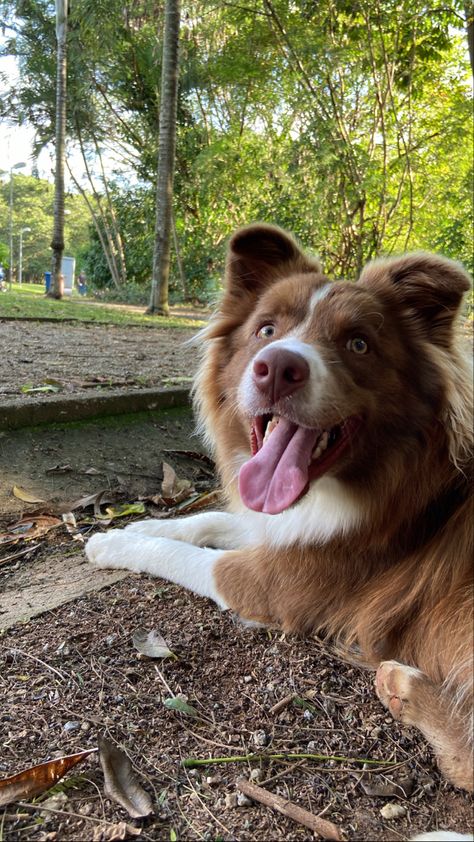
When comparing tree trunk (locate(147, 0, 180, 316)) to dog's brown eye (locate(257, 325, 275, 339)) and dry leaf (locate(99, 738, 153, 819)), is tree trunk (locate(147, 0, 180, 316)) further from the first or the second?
dry leaf (locate(99, 738, 153, 819))

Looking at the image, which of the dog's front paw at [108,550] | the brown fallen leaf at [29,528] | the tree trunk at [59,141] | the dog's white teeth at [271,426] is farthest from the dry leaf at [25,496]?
the tree trunk at [59,141]

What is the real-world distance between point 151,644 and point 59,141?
1887cm

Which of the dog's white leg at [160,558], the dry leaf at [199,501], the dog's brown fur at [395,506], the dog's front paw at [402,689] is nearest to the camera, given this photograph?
the dog's front paw at [402,689]

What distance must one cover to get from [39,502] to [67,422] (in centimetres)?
88

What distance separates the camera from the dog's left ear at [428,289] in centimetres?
278

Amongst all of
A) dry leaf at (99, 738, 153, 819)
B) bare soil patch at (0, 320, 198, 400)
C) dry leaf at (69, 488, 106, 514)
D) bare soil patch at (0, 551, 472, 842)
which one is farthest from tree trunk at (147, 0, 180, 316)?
dry leaf at (99, 738, 153, 819)

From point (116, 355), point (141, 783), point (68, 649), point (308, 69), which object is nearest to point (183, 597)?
point (68, 649)

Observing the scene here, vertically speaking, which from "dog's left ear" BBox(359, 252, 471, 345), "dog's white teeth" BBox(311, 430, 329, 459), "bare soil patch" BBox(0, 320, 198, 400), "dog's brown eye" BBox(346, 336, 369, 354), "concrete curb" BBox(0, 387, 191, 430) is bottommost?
"concrete curb" BBox(0, 387, 191, 430)

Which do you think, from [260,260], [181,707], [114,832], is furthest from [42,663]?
[260,260]

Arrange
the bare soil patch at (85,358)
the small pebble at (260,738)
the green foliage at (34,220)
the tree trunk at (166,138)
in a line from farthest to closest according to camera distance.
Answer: the green foliage at (34,220) < the tree trunk at (166,138) < the bare soil patch at (85,358) < the small pebble at (260,738)

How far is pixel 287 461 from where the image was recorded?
8.42 feet

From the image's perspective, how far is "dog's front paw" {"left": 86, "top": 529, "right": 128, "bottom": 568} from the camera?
3.20m

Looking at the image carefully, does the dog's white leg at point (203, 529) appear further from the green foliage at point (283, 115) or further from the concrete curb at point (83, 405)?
the green foliage at point (283, 115)

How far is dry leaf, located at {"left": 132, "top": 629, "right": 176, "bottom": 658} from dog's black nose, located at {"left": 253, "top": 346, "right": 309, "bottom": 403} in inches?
42.3
